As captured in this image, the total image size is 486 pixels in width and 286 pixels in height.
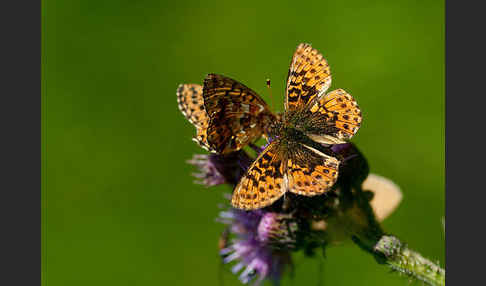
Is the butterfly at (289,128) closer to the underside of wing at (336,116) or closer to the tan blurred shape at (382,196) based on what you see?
the underside of wing at (336,116)

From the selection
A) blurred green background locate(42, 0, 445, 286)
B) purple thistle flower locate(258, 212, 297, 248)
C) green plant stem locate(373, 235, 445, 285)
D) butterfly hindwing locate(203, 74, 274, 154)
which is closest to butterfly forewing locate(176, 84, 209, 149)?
butterfly hindwing locate(203, 74, 274, 154)

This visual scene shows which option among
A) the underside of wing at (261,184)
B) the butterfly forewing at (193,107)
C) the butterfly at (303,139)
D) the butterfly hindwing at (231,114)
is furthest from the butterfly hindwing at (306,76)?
the butterfly forewing at (193,107)

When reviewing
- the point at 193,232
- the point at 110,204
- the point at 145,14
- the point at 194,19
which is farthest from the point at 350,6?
the point at 110,204

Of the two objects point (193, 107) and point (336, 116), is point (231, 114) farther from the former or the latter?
point (336, 116)

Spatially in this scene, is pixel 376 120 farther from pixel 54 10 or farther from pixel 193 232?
pixel 54 10

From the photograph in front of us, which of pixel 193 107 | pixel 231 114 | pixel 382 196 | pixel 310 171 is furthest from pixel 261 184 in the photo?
pixel 382 196

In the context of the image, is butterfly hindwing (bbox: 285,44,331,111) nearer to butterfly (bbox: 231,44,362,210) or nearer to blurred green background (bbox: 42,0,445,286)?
butterfly (bbox: 231,44,362,210)
